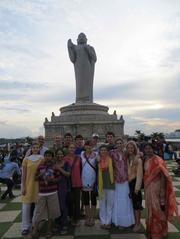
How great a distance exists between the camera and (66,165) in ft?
22.4

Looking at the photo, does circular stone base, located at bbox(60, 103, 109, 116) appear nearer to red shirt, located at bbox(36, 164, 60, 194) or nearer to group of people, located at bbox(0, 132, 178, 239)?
group of people, located at bbox(0, 132, 178, 239)

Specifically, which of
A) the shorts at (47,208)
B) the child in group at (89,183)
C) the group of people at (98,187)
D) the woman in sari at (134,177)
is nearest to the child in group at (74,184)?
the group of people at (98,187)

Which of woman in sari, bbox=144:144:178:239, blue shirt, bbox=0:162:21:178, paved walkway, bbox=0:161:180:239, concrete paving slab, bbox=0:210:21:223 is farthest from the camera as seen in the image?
blue shirt, bbox=0:162:21:178

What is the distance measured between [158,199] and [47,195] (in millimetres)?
1877

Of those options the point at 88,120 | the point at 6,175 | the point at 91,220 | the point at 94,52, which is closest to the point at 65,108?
the point at 88,120

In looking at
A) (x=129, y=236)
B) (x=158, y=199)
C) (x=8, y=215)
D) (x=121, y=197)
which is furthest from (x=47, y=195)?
(x=8, y=215)

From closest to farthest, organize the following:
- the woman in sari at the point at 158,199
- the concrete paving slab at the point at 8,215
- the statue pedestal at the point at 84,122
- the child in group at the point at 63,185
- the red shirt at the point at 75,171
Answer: the woman in sari at the point at 158,199, the child in group at the point at 63,185, the red shirt at the point at 75,171, the concrete paving slab at the point at 8,215, the statue pedestal at the point at 84,122

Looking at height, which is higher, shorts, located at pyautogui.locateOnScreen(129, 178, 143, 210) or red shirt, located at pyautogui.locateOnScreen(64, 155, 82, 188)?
red shirt, located at pyautogui.locateOnScreen(64, 155, 82, 188)

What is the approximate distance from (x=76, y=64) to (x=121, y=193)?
82.3ft

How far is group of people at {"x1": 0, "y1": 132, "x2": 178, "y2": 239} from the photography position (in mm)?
5988

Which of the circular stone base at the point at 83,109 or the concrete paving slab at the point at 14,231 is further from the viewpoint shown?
the circular stone base at the point at 83,109

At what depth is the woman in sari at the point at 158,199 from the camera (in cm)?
587

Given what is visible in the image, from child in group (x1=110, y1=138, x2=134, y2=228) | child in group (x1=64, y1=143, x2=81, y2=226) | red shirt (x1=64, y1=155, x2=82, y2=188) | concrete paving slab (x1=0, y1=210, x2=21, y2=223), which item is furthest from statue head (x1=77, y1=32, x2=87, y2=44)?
child in group (x1=110, y1=138, x2=134, y2=228)

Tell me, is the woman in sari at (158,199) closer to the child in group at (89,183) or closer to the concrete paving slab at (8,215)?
the child in group at (89,183)
